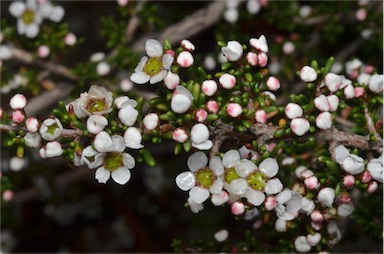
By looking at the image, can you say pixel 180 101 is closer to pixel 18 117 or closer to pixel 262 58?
pixel 262 58

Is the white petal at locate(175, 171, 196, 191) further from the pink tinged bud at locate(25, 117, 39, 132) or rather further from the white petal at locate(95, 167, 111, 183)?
the pink tinged bud at locate(25, 117, 39, 132)

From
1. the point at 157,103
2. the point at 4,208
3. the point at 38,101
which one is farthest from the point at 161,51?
the point at 4,208

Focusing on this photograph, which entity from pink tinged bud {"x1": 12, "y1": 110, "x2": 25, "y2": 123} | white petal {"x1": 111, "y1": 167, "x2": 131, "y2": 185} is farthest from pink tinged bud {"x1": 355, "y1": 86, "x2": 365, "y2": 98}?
pink tinged bud {"x1": 12, "y1": 110, "x2": 25, "y2": 123}

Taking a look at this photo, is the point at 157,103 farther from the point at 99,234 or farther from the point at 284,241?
the point at 99,234

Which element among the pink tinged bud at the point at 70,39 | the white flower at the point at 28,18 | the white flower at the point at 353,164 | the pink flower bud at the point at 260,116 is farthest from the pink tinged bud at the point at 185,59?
the white flower at the point at 28,18

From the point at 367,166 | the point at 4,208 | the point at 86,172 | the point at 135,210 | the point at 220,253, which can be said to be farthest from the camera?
the point at 135,210

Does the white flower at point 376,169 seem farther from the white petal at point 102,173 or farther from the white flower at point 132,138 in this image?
the white petal at point 102,173

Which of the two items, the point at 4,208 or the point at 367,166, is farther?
the point at 4,208
